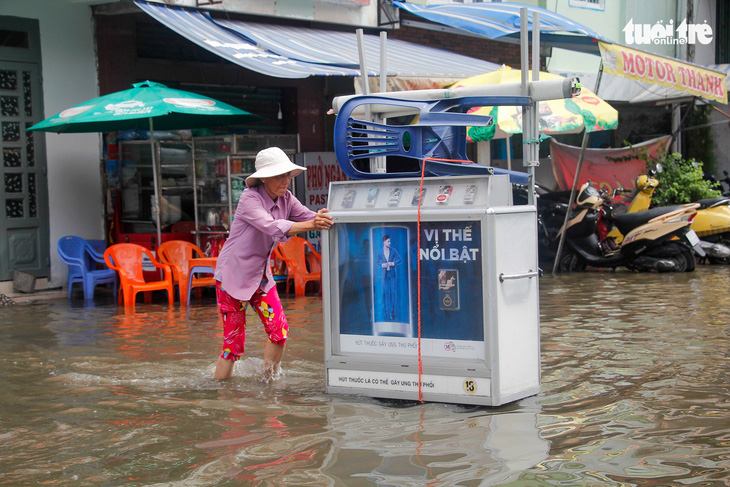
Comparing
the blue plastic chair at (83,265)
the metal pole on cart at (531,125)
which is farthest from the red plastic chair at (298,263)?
the metal pole on cart at (531,125)

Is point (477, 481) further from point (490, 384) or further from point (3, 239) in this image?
point (3, 239)

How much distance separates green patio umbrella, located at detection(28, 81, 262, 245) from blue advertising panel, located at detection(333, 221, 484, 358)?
16.1 feet

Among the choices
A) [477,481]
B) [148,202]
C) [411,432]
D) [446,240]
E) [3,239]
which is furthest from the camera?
[148,202]

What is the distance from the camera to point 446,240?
4.83 metres

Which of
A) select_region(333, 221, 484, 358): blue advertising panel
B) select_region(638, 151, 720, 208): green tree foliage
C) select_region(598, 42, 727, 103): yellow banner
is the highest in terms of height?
select_region(598, 42, 727, 103): yellow banner

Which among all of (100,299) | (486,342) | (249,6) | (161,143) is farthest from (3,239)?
(486,342)

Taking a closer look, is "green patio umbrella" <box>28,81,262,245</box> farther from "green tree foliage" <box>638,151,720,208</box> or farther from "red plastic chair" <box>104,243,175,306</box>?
"green tree foliage" <box>638,151,720,208</box>

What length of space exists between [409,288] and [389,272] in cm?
17

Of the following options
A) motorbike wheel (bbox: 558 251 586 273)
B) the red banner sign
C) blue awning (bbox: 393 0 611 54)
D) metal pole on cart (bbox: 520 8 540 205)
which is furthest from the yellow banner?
metal pole on cart (bbox: 520 8 540 205)

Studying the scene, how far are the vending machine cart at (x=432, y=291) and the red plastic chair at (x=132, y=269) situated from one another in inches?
207

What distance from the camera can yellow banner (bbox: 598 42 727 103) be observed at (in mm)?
11273

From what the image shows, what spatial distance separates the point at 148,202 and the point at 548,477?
29.2 ft

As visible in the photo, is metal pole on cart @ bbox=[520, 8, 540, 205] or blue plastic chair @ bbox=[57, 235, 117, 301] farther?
blue plastic chair @ bbox=[57, 235, 117, 301]

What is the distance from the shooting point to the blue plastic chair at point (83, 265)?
10.5 meters
